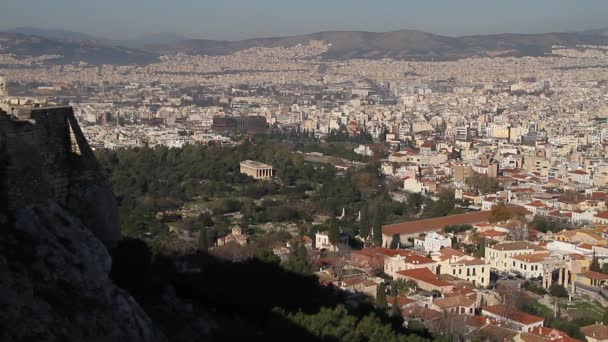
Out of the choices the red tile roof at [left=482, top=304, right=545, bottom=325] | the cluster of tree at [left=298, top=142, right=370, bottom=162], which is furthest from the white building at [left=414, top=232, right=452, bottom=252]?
the cluster of tree at [left=298, top=142, right=370, bottom=162]

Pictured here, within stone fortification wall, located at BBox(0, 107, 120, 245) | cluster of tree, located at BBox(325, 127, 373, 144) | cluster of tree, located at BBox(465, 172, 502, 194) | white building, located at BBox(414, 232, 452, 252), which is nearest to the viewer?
stone fortification wall, located at BBox(0, 107, 120, 245)

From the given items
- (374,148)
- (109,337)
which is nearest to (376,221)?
(109,337)

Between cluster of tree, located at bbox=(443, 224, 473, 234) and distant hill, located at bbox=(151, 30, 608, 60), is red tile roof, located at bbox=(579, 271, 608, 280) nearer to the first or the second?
cluster of tree, located at bbox=(443, 224, 473, 234)

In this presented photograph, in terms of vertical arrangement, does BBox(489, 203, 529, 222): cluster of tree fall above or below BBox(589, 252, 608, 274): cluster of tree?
below

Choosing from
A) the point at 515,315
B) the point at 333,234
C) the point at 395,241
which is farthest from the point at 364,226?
the point at 515,315

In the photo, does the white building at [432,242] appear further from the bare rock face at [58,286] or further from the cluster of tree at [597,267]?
the bare rock face at [58,286]

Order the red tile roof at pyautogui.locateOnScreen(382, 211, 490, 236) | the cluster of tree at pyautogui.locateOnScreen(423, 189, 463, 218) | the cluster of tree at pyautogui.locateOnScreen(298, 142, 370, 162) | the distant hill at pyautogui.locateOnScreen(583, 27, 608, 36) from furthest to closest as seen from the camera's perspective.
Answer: the distant hill at pyautogui.locateOnScreen(583, 27, 608, 36) → the cluster of tree at pyautogui.locateOnScreen(298, 142, 370, 162) → the cluster of tree at pyautogui.locateOnScreen(423, 189, 463, 218) → the red tile roof at pyautogui.locateOnScreen(382, 211, 490, 236)

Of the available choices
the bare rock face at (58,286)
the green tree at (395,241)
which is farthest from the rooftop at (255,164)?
the bare rock face at (58,286)
